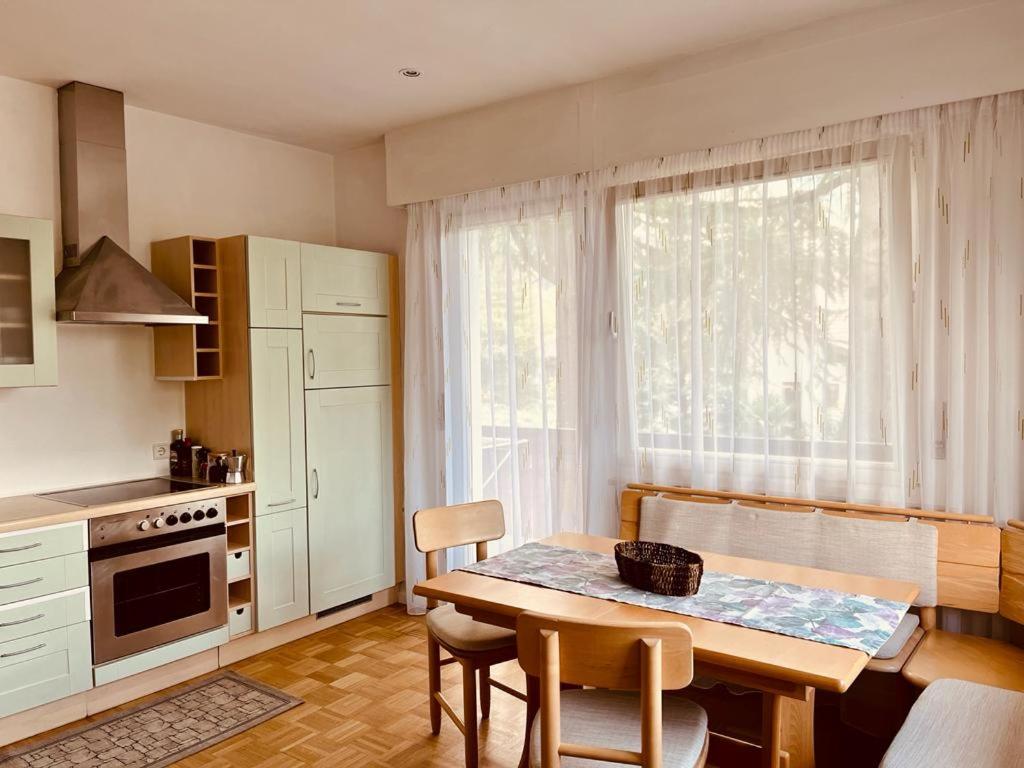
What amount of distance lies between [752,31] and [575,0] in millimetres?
797

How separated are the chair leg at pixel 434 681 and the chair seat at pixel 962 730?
1.60 m

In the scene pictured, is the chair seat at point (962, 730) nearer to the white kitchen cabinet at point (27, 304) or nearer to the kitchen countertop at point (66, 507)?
the kitchen countertop at point (66, 507)

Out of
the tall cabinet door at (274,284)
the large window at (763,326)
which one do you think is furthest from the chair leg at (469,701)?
the tall cabinet door at (274,284)

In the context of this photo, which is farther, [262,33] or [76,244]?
[76,244]

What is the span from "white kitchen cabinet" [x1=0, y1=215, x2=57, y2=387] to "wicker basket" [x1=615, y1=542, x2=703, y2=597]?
98.9 inches

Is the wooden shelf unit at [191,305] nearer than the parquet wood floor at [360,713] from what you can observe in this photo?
No

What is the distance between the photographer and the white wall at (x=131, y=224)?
3.44m

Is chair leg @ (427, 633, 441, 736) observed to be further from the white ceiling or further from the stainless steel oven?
the white ceiling

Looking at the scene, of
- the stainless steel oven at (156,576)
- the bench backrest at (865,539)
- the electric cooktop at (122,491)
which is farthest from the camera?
the electric cooktop at (122,491)

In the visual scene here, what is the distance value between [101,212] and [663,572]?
3026 mm

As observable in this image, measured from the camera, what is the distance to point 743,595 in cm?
225

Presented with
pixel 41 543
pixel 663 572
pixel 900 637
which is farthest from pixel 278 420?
pixel 900 637

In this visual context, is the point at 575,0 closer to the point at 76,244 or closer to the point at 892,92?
the point at 892,92

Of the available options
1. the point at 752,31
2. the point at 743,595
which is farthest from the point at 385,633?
the point at 752,31
